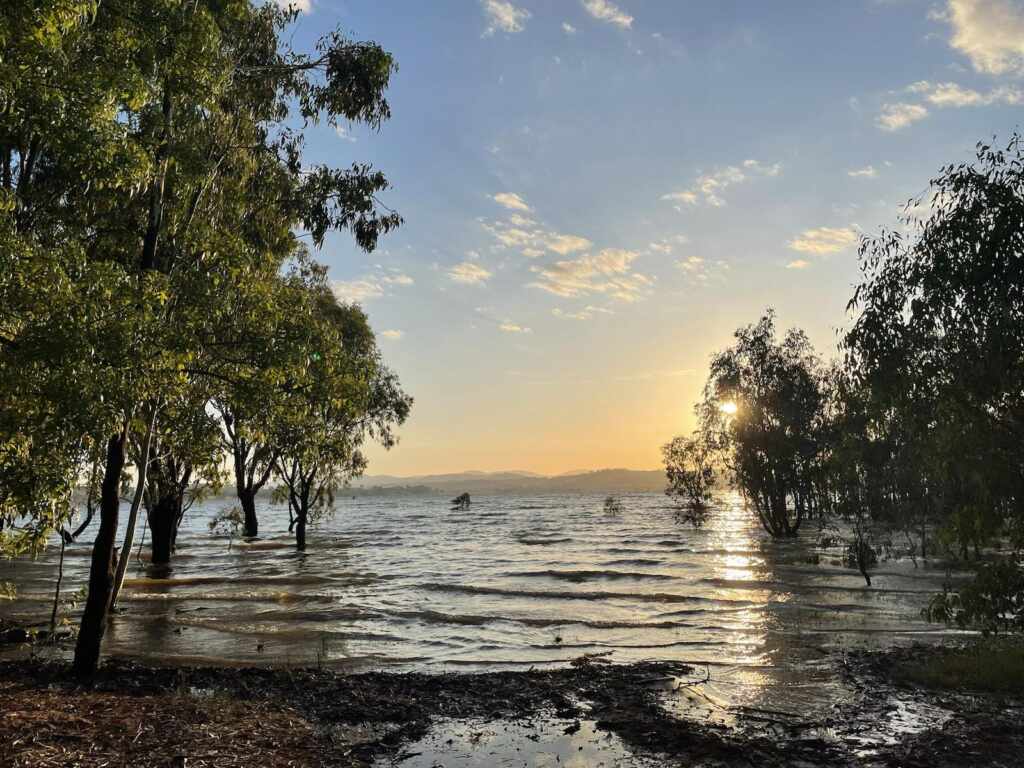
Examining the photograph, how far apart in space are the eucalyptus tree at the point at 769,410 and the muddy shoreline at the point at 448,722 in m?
34.0

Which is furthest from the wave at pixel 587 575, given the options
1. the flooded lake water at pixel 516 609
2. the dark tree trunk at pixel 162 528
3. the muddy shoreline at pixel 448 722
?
the muddy shoreline at pixel 448 722

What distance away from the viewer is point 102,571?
35.1ft

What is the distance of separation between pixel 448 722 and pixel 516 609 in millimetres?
11793

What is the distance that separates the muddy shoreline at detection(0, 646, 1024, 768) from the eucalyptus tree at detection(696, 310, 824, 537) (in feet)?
111

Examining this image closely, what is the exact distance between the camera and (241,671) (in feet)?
37.9

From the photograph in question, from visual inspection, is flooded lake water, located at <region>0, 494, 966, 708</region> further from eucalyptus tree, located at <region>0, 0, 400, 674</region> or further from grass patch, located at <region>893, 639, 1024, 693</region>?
eucalyptus tree, located at <region>0, 0, 400, 674</region>

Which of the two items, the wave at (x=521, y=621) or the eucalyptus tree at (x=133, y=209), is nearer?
the eucalyptus tree at (x=133, y=209)

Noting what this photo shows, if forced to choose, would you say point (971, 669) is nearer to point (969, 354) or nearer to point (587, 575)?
point (969, 354)

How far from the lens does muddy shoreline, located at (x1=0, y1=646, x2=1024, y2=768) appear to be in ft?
24.2

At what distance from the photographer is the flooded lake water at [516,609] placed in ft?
45.6

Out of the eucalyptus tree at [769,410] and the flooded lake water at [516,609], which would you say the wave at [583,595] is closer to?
the flooded lake water at [516,609]

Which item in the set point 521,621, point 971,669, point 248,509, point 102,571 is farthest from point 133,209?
point 248,509

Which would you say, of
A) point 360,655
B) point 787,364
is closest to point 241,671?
point 360,655

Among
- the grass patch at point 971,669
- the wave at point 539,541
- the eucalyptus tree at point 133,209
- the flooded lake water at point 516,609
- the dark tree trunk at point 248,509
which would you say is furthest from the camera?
the wave at point 539,541
